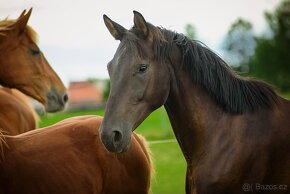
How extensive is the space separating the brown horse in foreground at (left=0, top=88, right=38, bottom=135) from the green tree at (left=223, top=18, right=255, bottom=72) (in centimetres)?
6025

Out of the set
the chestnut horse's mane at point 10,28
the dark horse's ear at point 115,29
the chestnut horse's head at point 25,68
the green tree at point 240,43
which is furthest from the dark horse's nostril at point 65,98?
the green tree at point 240,43

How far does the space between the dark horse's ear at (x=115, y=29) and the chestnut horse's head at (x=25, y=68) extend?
64.9 inches

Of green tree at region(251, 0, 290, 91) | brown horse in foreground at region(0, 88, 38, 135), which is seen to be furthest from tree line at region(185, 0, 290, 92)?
brown horse in foreground at region(0, 88, 38, 135)

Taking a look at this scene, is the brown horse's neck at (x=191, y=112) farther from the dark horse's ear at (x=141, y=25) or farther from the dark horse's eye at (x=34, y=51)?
the dark horse's eye at (x=34, y=51)

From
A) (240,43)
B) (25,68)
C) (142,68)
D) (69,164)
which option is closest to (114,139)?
(142,68)

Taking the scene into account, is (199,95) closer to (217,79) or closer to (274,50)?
(217,79)

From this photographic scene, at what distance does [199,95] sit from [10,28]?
229 centimetres

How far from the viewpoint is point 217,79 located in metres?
3.28

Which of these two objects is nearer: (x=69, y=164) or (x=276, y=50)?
(x=69, y=164)

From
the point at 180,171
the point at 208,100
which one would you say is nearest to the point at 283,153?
the point at 208,100

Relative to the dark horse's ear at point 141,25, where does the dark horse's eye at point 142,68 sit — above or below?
below

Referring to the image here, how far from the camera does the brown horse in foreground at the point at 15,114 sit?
18.9ft

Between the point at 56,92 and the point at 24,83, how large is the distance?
0.32 metres

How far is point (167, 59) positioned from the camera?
3213 mm
